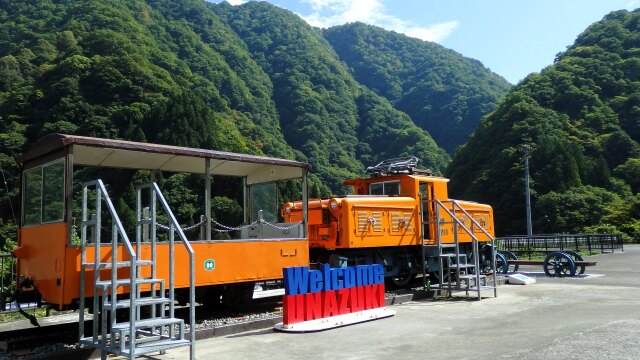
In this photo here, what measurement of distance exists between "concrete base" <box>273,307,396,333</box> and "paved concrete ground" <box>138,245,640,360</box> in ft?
0.53

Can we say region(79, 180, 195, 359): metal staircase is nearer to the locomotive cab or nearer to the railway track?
the locomotive cab

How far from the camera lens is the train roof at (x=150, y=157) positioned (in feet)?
25.8

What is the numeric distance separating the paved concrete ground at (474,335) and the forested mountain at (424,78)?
349ft

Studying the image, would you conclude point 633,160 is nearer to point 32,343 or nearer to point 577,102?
point 577,102

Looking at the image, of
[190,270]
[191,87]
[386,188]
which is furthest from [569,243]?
[191,87]

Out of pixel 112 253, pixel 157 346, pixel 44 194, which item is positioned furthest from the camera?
pixel 44 194

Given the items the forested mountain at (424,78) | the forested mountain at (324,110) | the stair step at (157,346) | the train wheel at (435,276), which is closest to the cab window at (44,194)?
the stair step at (157,346)

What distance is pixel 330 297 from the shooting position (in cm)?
921

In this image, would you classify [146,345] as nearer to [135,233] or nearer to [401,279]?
[135,233]

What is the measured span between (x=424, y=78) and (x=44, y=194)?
431 ft

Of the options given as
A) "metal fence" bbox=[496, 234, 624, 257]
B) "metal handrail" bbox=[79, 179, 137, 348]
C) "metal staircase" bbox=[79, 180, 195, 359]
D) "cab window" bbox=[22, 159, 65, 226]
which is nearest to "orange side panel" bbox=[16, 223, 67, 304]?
"cab window" bbox=[22, 159, 65, 226]

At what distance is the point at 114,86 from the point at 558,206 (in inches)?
2171

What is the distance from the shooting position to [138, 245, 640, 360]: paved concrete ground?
6887mm

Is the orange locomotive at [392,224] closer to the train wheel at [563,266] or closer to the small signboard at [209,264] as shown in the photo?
the train wheel at [563,266]
